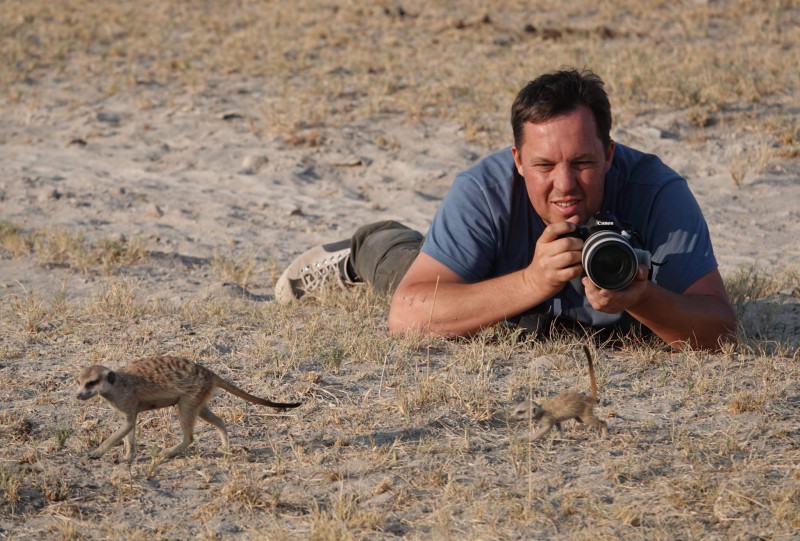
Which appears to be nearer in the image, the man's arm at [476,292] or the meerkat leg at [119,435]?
the meerkat leg at [119,435]

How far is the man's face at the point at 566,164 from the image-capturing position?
4199 millimetres

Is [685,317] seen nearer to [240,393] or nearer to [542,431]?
[542,431]

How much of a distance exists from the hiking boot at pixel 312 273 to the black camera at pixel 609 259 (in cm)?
263

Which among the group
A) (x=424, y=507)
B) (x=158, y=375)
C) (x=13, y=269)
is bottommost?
(x=13, y=269)

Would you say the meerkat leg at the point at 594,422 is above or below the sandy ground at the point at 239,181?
above

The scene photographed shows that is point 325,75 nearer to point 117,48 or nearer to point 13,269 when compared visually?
point 117,48

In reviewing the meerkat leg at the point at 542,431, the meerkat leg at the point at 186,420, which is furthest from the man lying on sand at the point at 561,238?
the meerkat leg at the point at 186,420

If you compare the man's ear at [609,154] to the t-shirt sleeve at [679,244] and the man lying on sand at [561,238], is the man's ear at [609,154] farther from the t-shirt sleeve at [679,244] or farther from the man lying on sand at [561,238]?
the t-shirt sleeve at [679,244]

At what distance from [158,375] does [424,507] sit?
1099 mm

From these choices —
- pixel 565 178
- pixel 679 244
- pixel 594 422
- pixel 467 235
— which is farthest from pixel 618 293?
pixel 467 235

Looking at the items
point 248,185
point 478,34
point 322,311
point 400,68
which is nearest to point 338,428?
point 322,311

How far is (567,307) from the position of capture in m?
4.62

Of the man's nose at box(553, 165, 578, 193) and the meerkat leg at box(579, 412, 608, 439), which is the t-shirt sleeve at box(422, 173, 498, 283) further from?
the meerkat leg at box(579, 412, 608, 439)

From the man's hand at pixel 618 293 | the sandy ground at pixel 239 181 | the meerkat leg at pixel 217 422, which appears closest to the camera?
the meerkat leg at pixel 217 422
